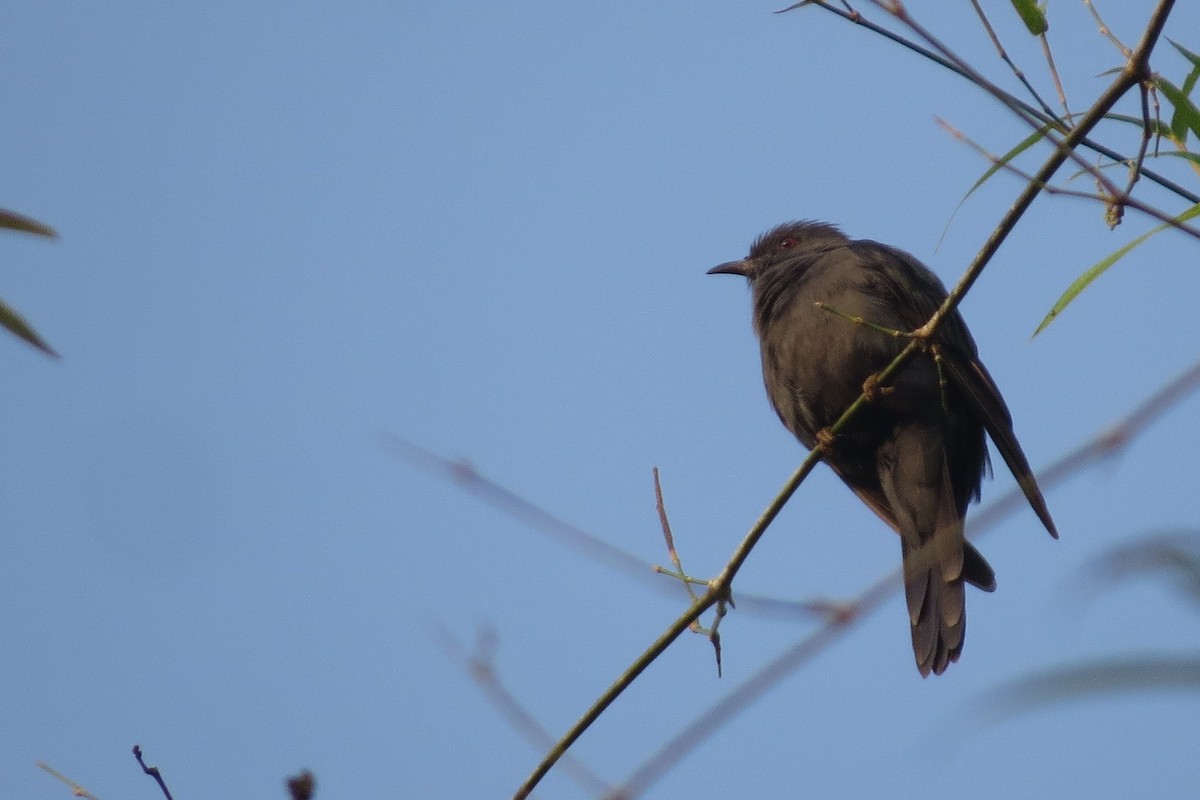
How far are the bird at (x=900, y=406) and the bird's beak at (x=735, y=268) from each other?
0.94m

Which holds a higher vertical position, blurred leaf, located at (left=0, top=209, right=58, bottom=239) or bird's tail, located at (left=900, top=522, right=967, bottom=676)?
blurred leaf, located at (left=0, top=209, right=58, bottom=239)

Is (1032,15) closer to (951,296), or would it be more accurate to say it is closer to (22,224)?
(951,296)

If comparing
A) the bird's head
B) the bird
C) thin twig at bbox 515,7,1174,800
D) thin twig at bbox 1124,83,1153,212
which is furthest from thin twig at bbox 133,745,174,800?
the bird's head

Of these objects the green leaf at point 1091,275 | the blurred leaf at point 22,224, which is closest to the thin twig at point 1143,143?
the green leaf at point 1091,275

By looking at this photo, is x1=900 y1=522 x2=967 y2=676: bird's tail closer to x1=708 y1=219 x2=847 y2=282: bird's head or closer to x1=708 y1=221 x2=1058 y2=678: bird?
x1=708 y1=221 x2=1058 y2=678: bird

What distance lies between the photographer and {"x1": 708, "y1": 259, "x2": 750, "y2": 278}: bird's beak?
22.5 ft

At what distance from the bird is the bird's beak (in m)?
0.94

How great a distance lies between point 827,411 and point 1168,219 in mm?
3802

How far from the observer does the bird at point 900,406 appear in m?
5.01

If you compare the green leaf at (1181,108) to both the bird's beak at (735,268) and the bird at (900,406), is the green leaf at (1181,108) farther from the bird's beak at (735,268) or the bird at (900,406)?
the bird's beak at (735,268)

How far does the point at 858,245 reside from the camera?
598 centimetres

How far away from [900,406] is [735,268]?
5.96 feet

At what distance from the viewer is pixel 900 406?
5328 millimetres

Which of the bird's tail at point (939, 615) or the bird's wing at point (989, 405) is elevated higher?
the bird's wing at point (989, 405)
